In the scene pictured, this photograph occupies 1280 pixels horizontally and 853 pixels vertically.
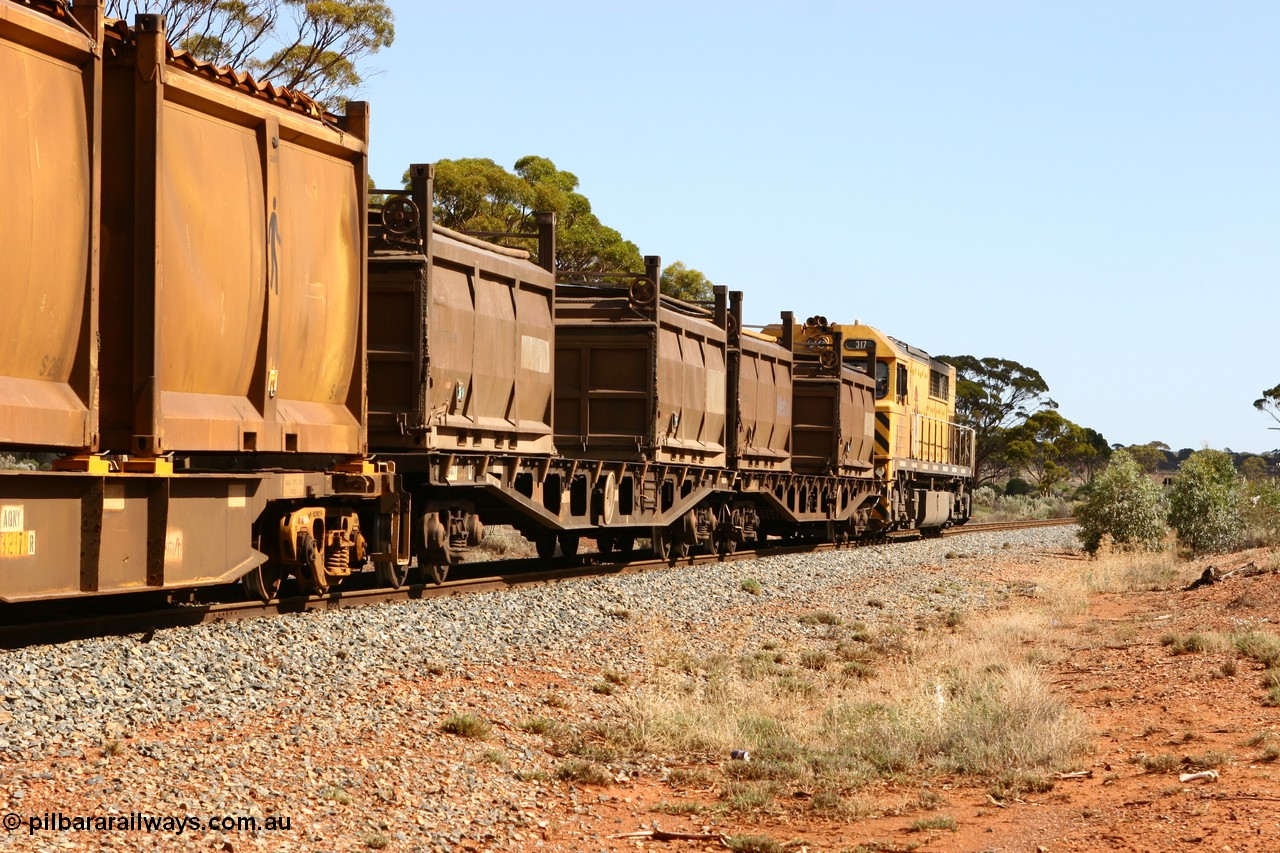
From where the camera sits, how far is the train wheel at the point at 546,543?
1862 centimetres

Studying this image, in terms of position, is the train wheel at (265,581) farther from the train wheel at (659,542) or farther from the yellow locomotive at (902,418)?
the yellow locomotive at (902,418)

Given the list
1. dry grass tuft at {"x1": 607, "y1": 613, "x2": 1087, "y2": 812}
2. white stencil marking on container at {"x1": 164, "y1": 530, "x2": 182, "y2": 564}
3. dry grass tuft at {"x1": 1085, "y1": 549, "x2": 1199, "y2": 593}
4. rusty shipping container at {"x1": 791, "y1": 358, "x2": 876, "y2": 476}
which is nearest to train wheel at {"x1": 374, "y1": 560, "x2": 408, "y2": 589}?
dry grass tuft at {"x1": 607, "y1": 613, "x2": 1087, "y2": 812}

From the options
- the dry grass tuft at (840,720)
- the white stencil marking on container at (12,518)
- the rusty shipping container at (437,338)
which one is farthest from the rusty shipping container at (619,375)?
the white stencil marking on container at (12,518)

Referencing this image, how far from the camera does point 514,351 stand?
16.3 metres

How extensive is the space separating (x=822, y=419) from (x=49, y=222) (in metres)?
20.6

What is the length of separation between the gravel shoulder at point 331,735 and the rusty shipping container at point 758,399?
10374 mm

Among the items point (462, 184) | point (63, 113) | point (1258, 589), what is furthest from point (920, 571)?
point (462, 184)

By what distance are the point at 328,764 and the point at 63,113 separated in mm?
4227

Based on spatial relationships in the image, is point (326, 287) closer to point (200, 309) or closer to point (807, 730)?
point (200, 309)

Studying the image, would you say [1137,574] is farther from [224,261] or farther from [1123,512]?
[224,261]

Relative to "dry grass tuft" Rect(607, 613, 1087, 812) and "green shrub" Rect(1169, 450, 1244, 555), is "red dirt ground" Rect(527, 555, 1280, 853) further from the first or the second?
"green shrub" Rect(1169, 450, 1244, 555)

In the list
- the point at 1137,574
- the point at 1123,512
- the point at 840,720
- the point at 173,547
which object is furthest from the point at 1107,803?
the point at 1123,512

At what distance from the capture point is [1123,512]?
98.2ft

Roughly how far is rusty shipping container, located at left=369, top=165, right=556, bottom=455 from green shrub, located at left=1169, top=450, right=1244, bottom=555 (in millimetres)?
18292
